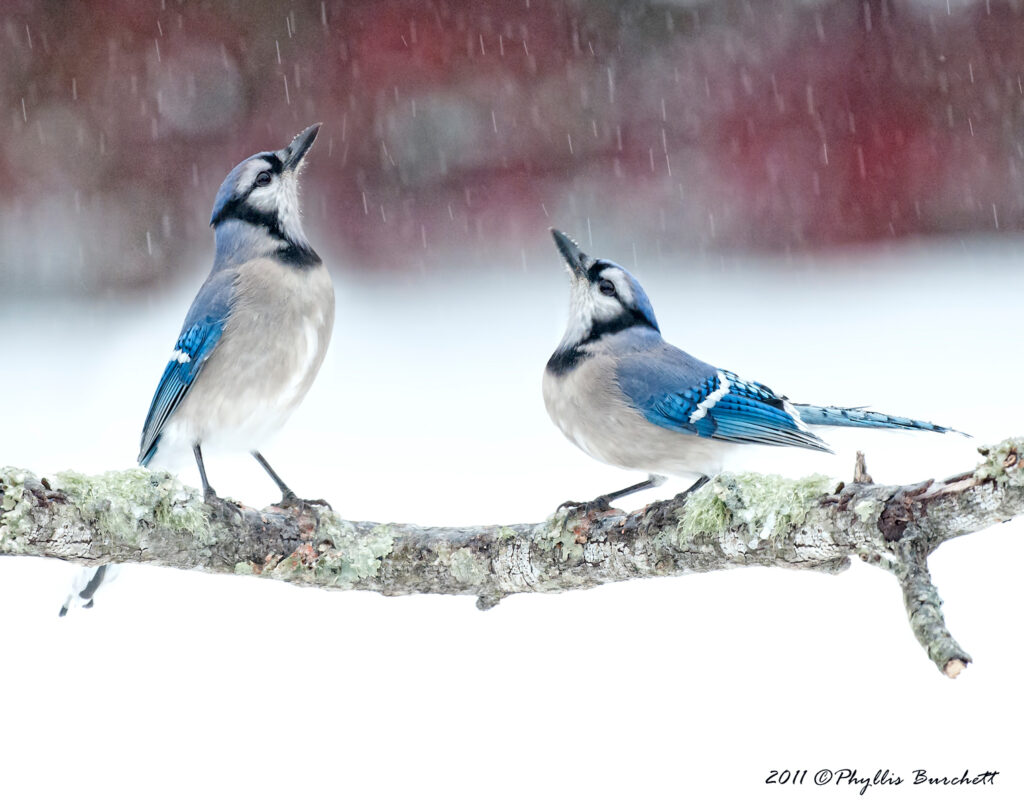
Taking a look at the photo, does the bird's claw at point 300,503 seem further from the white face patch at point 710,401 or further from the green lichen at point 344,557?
the white face patch at point 710,401

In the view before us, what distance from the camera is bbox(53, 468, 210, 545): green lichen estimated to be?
5.69ft

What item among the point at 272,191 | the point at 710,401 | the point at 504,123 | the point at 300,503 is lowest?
the point at 300,503

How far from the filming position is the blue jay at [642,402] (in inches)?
77.0

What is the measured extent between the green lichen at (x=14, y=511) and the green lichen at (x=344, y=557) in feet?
1.49

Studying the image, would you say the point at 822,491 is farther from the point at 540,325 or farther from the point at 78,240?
the point at 78,240

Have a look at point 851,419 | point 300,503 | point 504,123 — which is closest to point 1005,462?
point 851,419

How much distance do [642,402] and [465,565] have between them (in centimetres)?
43

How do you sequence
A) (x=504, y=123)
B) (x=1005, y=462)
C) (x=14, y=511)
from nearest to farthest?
(x=1005, y=462) → (x=14, y=511) → (x=504, y=123)

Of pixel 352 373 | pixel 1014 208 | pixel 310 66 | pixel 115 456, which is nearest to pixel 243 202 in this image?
pixel 115 456

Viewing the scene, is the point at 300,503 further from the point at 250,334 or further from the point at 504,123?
the point at 504,123

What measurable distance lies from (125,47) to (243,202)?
199 cm

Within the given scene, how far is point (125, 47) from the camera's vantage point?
3.69 m

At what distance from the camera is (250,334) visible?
197 centimetres

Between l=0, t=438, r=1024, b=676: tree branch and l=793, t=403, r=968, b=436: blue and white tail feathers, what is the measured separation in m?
0.30
